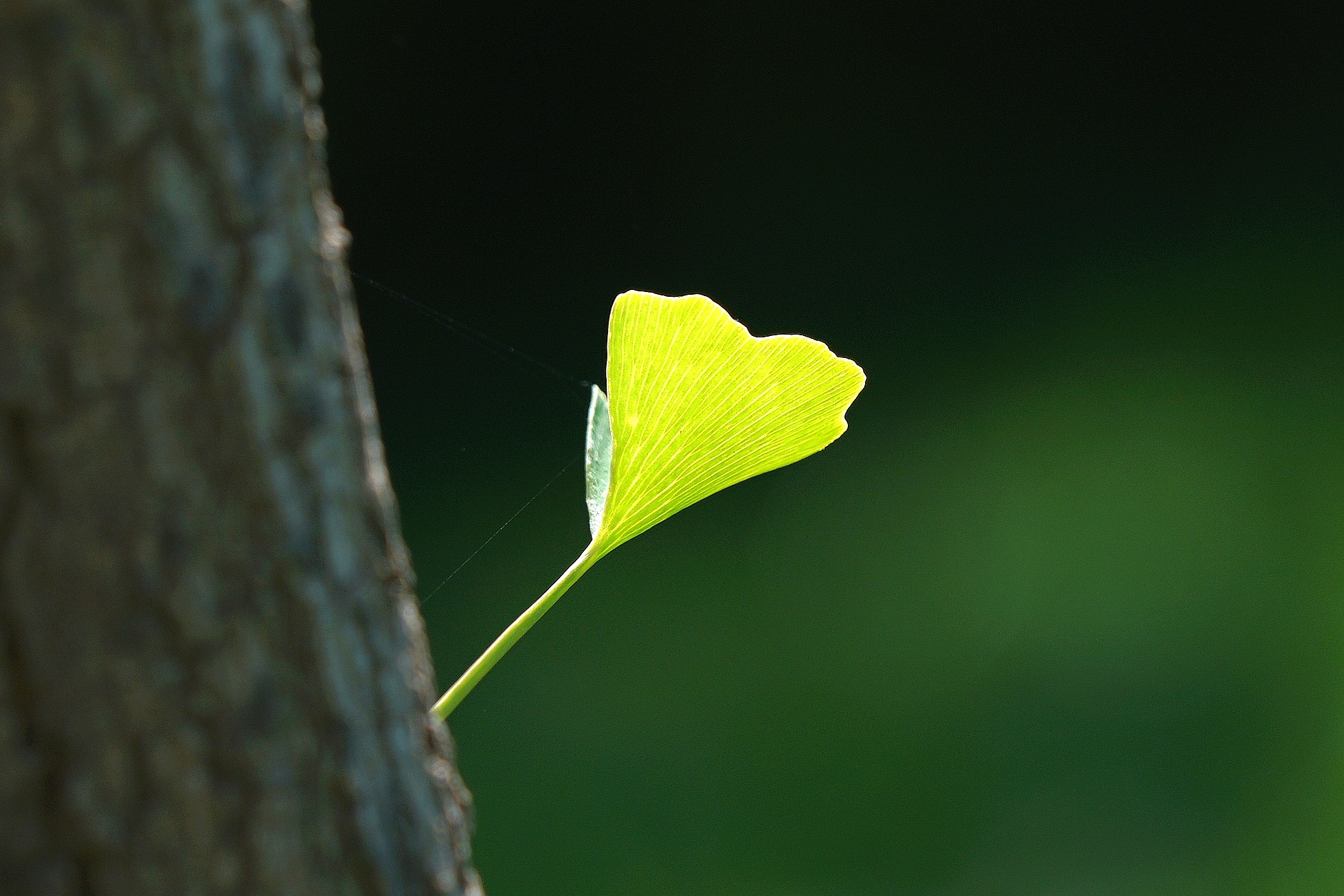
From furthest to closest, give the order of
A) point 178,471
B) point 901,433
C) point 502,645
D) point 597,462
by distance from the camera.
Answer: point 901,433 < point 597,462 < point 502,645 < point 178,471

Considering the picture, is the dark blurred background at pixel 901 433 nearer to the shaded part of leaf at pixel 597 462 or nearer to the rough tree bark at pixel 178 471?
the shaded part of leaf at pixel 597 462

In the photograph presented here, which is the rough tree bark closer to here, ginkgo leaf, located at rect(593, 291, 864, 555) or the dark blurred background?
ginkgo leaf, located at rect(593, 291, 864, 555)

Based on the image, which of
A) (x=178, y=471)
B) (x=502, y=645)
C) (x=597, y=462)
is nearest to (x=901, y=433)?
(x=597, y=462)

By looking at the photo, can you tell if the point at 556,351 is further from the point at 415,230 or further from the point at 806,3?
the point at 806,3

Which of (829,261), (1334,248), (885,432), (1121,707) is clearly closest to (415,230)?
(829,261)

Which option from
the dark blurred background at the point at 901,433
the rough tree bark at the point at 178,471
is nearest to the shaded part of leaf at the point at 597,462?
the rough tree bark at the point at 178,471

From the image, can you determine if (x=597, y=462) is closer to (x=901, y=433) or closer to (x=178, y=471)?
(x=178, y=471)
